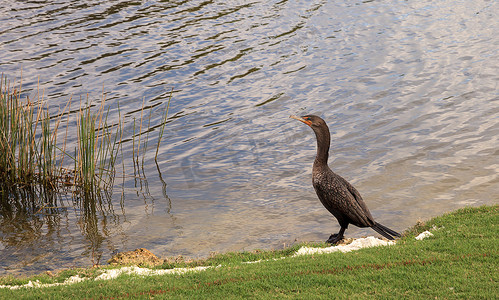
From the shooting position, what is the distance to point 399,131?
45.4 ft

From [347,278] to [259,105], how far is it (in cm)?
1010

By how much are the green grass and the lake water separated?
2882 millimetres

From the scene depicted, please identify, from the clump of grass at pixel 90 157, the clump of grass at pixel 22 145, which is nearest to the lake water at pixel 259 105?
the clump of grass at pixel 90 157

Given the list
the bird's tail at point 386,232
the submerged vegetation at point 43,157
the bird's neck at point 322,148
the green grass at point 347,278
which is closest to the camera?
the green grass at point 347,278

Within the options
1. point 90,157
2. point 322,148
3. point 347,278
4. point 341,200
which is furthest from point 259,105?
point 347,278

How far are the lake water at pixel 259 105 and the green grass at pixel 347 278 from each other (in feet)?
9.45

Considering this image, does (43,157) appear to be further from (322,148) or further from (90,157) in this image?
(322,148)

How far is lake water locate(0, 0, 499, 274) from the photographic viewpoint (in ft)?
33.7

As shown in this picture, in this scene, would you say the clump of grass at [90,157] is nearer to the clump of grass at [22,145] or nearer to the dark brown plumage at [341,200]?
the clump of grass at [22,145]

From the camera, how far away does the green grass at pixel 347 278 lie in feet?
18.3

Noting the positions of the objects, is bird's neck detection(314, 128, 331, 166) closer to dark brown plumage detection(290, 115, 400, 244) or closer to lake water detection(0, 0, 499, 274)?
dark brown plumage detection(290, 115, 400, 244)

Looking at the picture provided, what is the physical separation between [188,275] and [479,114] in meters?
10.5

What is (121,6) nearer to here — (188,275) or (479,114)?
(479,114)

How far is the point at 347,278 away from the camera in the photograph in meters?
5.88
